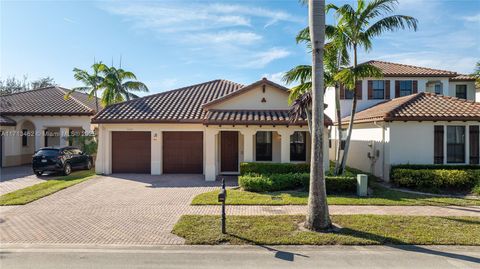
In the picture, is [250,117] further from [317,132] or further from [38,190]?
[38,190]

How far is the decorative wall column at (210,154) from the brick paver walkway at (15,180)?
8428 millimetres

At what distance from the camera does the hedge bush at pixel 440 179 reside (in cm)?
1245

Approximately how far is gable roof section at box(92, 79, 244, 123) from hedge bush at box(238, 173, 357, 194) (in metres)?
5.30

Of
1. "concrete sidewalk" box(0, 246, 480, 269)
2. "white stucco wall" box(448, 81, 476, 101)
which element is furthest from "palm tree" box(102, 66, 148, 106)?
"white stucco wall" box(448, 81, 476, 101)

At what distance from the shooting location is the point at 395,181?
44.0 ft

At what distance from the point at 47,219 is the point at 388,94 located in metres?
22.4

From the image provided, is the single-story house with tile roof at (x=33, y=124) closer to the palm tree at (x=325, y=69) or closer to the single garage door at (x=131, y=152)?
the single garage door at (x=131, y=152)

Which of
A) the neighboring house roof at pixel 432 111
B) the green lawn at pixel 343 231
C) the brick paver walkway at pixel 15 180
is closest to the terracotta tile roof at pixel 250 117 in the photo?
the neighboring house roof at pixel 432 111

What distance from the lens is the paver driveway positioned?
24.2 feet

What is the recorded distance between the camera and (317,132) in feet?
25.3

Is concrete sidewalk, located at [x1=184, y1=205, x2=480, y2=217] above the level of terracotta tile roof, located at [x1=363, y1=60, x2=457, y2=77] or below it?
below

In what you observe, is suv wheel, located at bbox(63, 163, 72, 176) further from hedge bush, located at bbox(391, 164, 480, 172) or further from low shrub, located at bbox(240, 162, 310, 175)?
hedge bush, located at bbox(391, 164, 480, 172)

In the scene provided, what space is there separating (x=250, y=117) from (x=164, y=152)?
18.2 ft

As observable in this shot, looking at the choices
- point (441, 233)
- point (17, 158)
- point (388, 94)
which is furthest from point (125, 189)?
point (388, 94)
